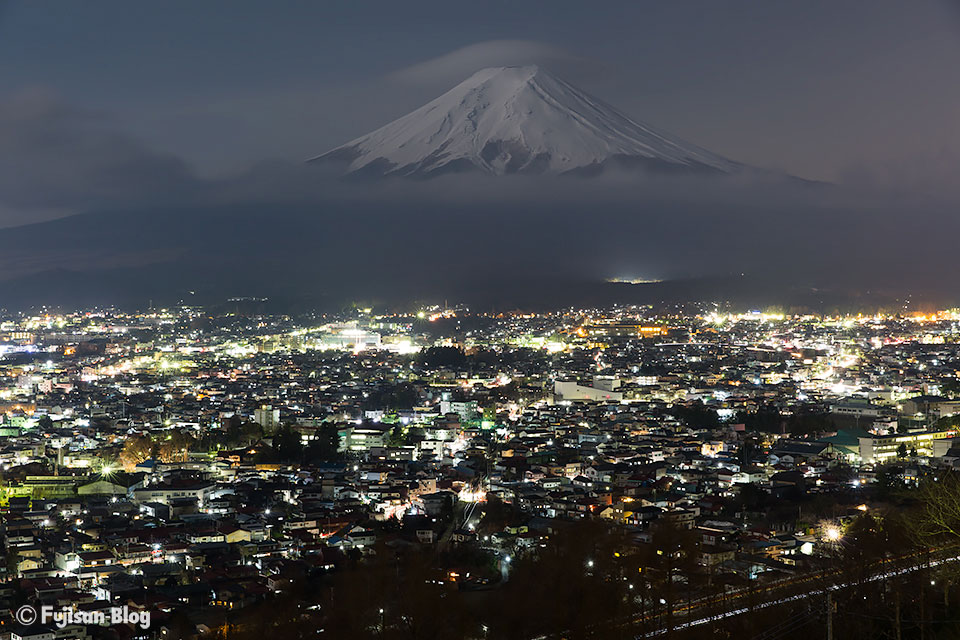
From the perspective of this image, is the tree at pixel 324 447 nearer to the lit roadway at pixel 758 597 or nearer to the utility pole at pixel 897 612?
the lit roadway at pixel 758 597

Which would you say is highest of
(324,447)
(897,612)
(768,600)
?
(897,612)

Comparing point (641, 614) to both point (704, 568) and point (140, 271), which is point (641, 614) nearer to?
point (704, 568)

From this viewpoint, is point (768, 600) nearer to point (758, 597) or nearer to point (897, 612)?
point (758, 597)

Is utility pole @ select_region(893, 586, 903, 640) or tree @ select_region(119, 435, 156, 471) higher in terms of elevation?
utility pole @ select_region(893, 586, 903, 640)

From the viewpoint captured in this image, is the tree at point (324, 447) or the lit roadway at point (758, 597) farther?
the tree at point (324, 447)

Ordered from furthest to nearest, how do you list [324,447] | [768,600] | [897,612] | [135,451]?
[324,447] → [135,451] → [768,600] → [897,612]

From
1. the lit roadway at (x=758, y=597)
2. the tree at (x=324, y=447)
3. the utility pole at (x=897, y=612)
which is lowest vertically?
the tree at (x=324, y=447)

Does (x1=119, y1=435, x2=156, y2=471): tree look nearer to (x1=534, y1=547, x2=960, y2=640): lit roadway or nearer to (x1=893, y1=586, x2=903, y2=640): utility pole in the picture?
(x1=534, y1=547, x2=960, y2=640): lit roadway

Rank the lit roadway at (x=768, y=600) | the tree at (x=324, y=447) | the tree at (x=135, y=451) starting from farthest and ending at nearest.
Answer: the tree at (x=324, y=447)
the tree at (x=135, y=451)
the lit roadway at (x=768, y=600)

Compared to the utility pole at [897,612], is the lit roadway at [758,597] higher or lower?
lower

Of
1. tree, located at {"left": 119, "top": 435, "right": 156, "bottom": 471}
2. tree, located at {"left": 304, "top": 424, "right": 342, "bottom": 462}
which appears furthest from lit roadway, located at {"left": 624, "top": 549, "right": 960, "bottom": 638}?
tree, located at {"left": 119, "top": 435, "right": 156, "bottom": 471}

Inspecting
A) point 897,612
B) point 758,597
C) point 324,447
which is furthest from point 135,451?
point 897,612

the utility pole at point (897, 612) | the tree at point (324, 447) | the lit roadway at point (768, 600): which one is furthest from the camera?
the tree at point (324, 447)

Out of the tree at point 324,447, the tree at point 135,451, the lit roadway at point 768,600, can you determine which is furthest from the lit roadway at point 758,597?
the tree at point 135,451
